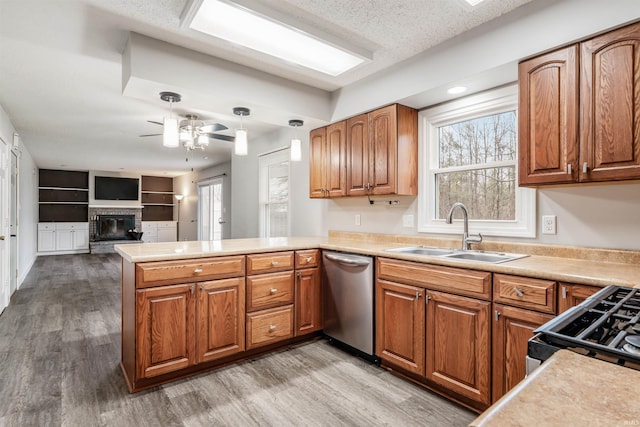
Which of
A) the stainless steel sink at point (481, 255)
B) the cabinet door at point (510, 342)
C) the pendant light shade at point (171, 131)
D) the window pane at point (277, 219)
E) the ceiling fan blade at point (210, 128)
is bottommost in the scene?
the cabinet door at point (510, 342)

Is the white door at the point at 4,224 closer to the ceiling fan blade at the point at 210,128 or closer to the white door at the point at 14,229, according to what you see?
the white door at the point at 14,229

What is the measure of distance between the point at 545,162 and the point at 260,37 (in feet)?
6.41

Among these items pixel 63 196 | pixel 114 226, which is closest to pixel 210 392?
pixel 114 226

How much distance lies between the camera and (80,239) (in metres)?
9.69

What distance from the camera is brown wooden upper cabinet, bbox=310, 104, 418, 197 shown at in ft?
9.55

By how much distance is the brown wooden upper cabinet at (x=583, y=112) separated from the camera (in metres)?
1.71

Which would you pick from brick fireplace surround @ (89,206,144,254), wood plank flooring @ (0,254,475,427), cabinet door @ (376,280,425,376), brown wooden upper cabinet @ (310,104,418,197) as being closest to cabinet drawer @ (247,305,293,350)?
wood plank flooring @ (0,254,475,427)

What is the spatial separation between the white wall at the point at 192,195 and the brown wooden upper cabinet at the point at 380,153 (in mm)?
4602

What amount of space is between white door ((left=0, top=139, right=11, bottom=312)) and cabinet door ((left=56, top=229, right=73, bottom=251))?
6.06 m

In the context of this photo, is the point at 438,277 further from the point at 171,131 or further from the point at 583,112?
the point at 171,131

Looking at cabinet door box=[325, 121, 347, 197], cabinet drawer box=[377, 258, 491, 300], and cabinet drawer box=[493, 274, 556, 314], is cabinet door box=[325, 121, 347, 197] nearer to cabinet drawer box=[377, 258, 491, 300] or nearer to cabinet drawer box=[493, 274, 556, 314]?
cabinet drawer box=[377, 258, 491, 300]

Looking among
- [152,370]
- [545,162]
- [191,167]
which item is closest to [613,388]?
[545,162]

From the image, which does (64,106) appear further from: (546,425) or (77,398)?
(546,425)

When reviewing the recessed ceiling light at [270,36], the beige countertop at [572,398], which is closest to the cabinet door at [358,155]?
the recessed ceiling light at [270,36]
